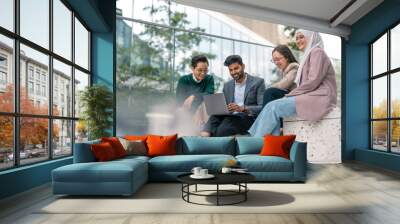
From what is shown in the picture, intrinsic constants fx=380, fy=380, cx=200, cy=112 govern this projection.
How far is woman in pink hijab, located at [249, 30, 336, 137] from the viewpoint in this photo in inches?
355

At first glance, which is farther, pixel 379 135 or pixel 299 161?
pixel 379 135

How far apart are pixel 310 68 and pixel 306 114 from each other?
112 centimetres

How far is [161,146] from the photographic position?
688 cm

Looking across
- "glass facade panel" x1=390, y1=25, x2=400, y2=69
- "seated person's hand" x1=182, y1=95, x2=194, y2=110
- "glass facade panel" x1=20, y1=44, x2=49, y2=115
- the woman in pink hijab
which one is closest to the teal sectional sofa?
"glass facade panel" x1=20, y1=44, x2=49, y2=115

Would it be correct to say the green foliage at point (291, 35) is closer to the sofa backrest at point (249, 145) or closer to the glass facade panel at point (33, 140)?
the sofa backrest at point (249, 145)

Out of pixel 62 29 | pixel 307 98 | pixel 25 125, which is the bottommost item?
pixel 25 125

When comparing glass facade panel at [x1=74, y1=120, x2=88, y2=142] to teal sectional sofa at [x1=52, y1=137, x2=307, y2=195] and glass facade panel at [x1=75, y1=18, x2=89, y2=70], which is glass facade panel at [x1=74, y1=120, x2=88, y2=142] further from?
teal sectional sofa at [x1=52, y1=137, x2=307, y2=195]

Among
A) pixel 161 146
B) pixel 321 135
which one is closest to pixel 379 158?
pixel 321 135

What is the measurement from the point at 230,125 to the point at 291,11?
3083 millimetres

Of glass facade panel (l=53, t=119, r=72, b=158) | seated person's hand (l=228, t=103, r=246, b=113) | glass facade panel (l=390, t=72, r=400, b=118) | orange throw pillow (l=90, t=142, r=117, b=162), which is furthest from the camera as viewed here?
seated person's hand (l=228, t=103, r=246, b=113)

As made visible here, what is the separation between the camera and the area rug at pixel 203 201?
4.27 m

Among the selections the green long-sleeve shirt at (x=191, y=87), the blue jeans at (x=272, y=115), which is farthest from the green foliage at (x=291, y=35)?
the green long-sleeve shirt at (x=191, y=87)

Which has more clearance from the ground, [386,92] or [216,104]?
[386,92]

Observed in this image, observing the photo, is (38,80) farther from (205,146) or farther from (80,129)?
(205,146)
